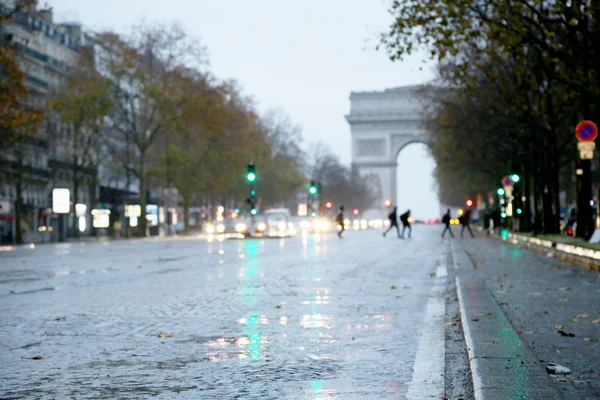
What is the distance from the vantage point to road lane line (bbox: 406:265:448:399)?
26.6 ft

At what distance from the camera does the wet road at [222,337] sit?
8.42 metres

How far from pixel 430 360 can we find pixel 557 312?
14.0 ft

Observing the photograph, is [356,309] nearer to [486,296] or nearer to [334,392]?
[486,296]

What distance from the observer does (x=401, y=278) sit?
2192cm

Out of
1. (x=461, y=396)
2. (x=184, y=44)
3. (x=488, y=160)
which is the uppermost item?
(x=184, y=44)

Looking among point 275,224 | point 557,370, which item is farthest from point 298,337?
point 275,224

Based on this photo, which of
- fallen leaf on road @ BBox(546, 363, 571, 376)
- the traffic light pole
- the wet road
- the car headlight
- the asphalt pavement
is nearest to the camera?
the asphalt pavement

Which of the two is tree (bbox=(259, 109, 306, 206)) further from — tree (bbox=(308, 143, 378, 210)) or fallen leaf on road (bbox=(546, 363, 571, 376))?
fallen leaf on road (bbox=(546, 363, 571, 376))

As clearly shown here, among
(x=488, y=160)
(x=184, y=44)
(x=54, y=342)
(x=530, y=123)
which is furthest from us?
(x=184, y=44)

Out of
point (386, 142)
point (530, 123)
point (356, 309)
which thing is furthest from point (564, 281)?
point (386, 142)

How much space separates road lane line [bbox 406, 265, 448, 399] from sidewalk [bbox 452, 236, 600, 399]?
1.90 feet

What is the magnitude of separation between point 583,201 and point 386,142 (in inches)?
4007

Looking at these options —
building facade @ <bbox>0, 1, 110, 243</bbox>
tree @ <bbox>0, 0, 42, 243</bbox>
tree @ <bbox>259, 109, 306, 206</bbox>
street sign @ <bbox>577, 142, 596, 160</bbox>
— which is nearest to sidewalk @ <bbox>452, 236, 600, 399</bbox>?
street sign @ <bbox>577, 142, 596, 160</bbox>

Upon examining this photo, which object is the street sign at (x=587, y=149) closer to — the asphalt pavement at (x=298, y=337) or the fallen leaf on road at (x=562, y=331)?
the asphalt pavement at (x=298, y=337)
